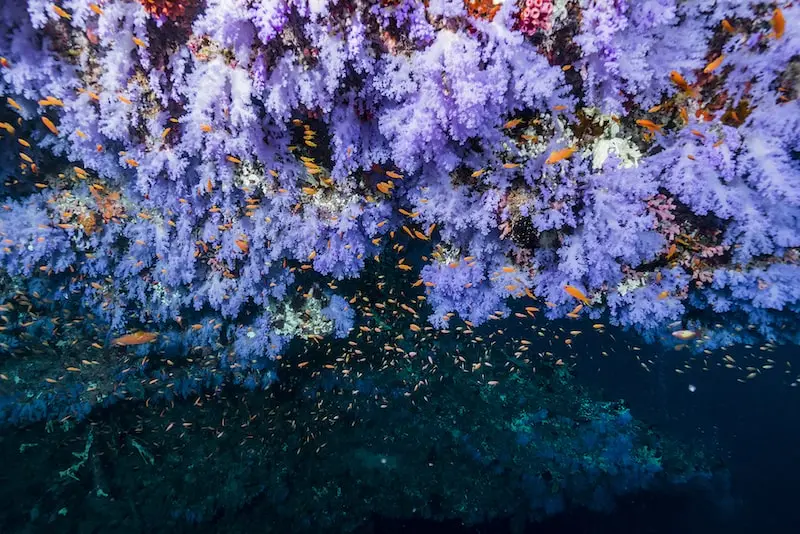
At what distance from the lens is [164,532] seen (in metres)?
7.16

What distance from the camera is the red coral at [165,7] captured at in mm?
3279

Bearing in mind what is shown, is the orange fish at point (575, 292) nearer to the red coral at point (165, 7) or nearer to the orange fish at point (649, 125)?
the orange fish at point (649, 125)

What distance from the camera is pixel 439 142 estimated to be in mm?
3594

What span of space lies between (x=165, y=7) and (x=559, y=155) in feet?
11.7

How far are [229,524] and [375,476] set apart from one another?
9.52ft

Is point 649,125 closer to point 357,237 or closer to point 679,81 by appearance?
point 679,81

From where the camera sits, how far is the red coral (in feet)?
10.8

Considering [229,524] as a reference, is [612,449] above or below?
above

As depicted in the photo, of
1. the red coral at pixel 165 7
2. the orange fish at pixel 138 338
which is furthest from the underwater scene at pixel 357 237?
the orange fish at pixel 138 338

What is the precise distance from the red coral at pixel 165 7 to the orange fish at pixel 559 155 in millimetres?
3384

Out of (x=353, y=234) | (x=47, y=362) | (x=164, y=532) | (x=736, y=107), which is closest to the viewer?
(x=736, y=107)

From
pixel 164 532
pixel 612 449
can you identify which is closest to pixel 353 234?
pixel 164 532

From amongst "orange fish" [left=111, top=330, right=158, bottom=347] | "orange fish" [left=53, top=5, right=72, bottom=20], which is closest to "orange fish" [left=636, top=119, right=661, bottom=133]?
"orange fish" [left=53, top=5, right=72, bottom=20]

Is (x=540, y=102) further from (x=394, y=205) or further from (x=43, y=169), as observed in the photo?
(x=43, y=169)
